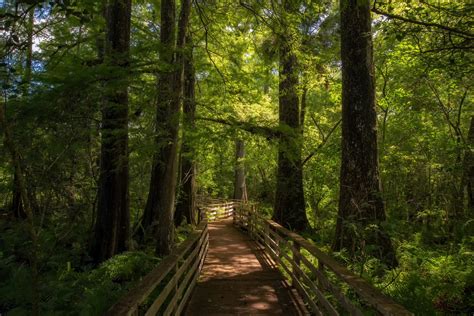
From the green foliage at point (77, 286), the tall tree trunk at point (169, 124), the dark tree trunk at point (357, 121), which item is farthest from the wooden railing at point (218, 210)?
the dark tree trunk at point (357, 121)

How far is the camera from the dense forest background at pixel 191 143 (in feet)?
17.4

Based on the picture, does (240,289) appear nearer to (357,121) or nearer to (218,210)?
(357,121)

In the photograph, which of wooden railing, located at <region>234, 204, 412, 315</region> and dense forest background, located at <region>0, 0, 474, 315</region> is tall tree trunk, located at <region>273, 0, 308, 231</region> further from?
wooden railing, located at <region>234, 204, 412, 315</region>

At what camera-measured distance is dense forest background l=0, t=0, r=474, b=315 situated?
17.4ft

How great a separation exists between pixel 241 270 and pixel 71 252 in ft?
14.4

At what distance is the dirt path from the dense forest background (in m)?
1.24

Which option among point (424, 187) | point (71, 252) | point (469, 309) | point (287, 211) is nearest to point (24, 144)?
point (71, 252)

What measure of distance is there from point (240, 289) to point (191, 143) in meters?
3.98

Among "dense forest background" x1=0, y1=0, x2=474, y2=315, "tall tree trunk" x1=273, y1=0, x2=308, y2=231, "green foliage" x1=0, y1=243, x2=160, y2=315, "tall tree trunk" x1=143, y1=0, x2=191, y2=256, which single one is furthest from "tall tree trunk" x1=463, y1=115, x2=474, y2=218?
"green foliage" x1=0, y1=243, x2=160, y2=315

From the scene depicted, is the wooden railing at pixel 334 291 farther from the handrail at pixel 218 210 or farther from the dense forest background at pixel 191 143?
the handrail at pixel 218 210

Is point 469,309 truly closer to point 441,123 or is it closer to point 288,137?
point 288,137

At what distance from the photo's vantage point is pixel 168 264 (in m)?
4.73

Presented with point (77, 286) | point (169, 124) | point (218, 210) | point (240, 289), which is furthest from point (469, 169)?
point (218, 210)

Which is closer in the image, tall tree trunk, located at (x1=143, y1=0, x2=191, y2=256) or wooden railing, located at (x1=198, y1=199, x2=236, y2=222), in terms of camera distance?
tall tree trunk, located at (x1=143, y1=0, x2=191, y2=256)
